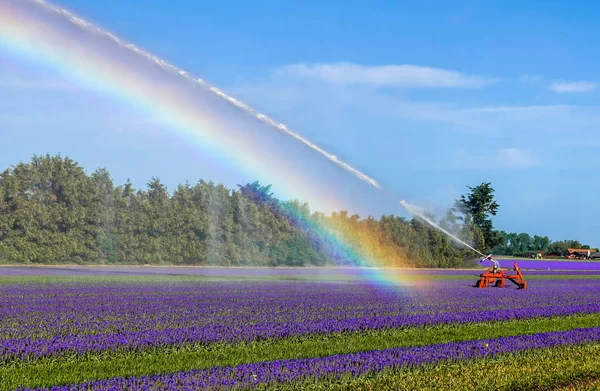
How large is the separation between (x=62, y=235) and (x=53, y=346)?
50.8 metres

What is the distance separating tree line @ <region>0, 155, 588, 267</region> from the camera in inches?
2511

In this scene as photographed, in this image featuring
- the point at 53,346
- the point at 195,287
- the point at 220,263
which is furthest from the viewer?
the point at 220,263

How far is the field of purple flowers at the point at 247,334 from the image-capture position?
43.4ft

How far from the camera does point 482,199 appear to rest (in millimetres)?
113312

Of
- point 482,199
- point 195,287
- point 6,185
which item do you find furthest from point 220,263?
point 482,199

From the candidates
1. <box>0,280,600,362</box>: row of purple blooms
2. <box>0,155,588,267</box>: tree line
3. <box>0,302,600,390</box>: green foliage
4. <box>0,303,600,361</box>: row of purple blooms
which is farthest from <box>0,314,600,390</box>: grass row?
<box>0,155,588,267</box>: tree line

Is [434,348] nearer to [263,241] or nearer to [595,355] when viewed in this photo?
[595,355]

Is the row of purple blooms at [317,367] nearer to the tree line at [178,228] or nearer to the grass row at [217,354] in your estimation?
the grass row at [217,354]

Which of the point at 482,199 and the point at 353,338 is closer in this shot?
the point at 353,338

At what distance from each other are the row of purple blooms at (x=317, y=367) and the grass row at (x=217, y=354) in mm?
935

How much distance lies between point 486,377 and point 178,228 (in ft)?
193

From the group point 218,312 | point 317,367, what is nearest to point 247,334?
point 317,367

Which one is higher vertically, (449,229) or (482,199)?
(482,199)

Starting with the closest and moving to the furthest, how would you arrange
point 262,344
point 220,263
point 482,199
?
point 262,344 < point 220,263 < point 482,199
